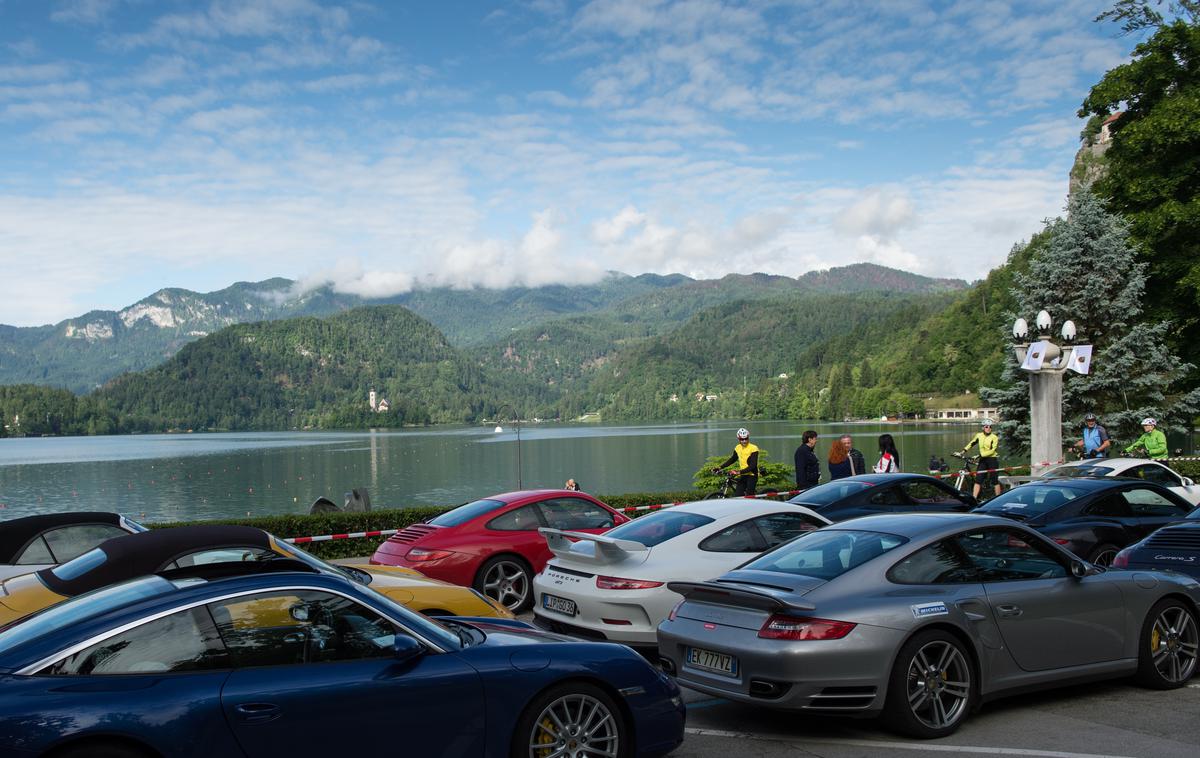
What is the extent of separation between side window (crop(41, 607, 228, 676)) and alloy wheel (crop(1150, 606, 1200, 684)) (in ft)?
21.5

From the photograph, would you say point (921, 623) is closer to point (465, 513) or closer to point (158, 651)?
point (158, 651)

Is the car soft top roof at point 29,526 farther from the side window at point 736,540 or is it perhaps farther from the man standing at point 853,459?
the man standing at point 853,459

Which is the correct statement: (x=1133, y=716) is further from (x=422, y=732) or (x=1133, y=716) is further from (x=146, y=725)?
(x=146, y=725)

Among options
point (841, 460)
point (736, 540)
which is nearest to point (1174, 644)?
point (736, 540)

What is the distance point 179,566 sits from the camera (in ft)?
23.1

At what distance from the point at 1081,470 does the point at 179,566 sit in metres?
13.3

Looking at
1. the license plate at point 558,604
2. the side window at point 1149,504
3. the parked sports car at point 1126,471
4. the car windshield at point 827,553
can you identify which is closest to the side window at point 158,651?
the car windshield at point 827,553

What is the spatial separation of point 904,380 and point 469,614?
150m

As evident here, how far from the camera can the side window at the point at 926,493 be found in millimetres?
13578

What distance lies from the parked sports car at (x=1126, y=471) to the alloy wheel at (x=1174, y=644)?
23.8 feet

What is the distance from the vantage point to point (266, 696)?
462 centimetres

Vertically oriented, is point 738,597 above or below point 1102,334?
below

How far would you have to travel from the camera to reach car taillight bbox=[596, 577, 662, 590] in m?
8.82

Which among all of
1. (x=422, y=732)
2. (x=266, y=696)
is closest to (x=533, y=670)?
(x=422, y=732)
